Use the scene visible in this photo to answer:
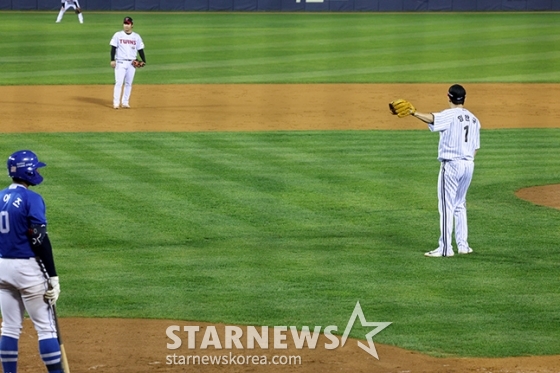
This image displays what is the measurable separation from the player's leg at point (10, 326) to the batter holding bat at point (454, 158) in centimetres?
476

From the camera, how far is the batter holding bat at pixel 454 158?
10.1 m

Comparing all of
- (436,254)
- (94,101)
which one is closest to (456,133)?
(436,254)

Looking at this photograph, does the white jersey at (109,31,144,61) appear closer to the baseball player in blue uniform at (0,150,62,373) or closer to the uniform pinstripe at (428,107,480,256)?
the uniform pinstripe at (428,107,480,256)

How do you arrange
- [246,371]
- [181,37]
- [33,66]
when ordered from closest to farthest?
[246,371] → [33,66] → [181,37]

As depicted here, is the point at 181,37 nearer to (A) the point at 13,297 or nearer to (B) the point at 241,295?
(B) the point at 241,295

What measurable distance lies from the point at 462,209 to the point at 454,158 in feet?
1.77

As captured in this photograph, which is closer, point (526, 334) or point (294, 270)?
Answer: point (526, 334)

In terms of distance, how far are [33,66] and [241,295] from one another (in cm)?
2035

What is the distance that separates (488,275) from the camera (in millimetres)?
9734

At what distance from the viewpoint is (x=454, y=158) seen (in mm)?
10258
